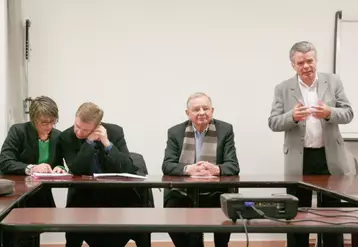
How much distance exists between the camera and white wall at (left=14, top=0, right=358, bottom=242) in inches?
167

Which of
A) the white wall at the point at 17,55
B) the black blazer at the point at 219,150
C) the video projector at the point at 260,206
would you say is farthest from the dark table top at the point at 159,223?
the white wall at the point at 17,55

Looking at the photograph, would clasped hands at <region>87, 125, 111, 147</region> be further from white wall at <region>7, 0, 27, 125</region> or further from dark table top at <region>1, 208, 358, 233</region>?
dark table top at <region>1, 208, 358, 233</region>

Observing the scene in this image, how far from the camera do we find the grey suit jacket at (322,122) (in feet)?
10.8

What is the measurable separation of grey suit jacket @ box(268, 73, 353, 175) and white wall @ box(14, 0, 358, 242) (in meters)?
0.89

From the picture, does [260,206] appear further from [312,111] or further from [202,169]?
[312,111]

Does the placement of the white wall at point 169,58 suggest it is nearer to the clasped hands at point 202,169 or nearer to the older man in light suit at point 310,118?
the older man in light suit at point 310,118

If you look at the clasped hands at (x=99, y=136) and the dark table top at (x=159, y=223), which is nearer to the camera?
the dark table top at (x=159, y=223)

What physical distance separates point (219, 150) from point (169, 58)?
121 centimetres

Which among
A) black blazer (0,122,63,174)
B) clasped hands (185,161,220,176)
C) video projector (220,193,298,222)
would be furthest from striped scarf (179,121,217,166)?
video projector (220,193,298,222)

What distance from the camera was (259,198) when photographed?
59.7 inches

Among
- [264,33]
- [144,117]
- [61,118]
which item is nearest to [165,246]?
[144,117]

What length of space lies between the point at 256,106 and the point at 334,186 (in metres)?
1.93

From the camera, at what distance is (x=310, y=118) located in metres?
3.38

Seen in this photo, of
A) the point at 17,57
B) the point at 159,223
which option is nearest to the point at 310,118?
the point at 159,223
